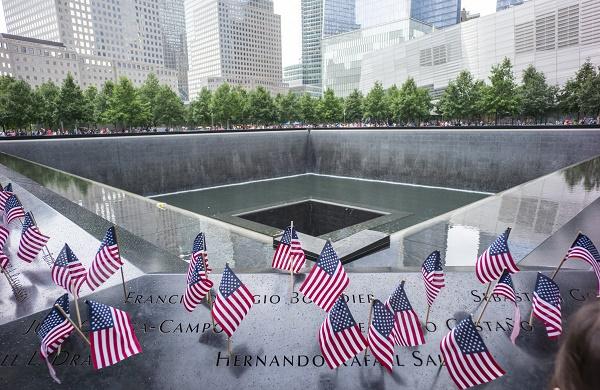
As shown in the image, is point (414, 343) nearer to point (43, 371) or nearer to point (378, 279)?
point (378, 279)

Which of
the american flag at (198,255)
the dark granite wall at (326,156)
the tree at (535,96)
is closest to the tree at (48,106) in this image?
the dark granite wall at (326,156)

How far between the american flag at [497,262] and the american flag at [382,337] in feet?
3.99

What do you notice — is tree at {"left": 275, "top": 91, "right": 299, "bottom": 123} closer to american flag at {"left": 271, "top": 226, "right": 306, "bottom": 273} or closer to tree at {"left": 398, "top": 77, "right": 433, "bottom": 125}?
tree at {"left": 398, "top": 77, "right": 433, "bottom": 125}

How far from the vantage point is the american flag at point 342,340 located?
2.63 metres

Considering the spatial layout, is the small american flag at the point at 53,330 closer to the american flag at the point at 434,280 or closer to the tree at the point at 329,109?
the american flag at the point at 434,280

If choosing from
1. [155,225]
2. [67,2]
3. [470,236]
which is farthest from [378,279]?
[67,2]

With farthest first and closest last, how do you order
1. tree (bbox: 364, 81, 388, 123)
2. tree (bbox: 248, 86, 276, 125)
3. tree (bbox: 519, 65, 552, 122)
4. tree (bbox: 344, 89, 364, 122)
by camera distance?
1. tree (bbox: 344, 89, 364, 122)
2. tree (bbox: 248, 86, 276, 125)
3. tree (bbox: 364, 81, 388, 123)
4. tree (bbox: 519, 65, 552, 122)

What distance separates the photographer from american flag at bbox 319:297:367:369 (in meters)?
2.63

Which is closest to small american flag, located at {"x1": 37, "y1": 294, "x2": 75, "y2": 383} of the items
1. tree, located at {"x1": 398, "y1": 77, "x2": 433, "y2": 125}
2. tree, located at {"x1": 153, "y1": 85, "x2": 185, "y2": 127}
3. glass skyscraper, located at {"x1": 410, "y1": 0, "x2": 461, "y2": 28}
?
tree, located at {"x1": 398, "y1": 77, "x2": 433, "y2": 125}

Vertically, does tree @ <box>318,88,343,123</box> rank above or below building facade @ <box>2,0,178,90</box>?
below

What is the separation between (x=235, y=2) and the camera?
123 metres

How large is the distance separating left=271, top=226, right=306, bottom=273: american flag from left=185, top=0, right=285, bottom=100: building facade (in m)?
119

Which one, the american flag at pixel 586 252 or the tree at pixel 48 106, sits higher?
the tree at pixel 48 106

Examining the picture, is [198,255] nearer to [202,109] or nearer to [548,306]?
[548,306]
